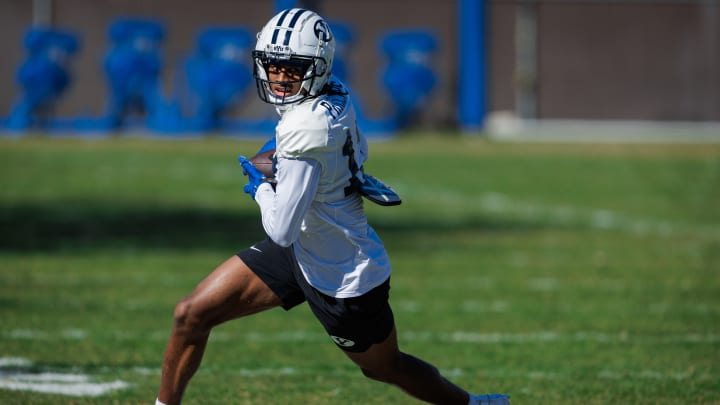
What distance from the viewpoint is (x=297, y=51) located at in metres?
5.47

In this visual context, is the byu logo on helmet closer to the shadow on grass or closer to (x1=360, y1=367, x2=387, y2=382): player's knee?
(x1=360, y1=367, x2=387, y2=382): player's knee

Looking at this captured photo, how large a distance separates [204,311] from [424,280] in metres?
5.93

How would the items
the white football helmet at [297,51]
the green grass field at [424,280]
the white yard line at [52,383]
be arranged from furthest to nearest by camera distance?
1. the green grass field at [424,280]
2. the white yard line at [52,383]
3. the white football helmet at [297,51]

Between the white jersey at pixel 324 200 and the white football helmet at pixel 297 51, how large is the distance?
75 millimetres

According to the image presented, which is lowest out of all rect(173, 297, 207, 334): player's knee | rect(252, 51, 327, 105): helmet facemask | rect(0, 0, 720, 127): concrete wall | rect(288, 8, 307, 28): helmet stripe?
rect(0, 0, 720, 127): concrete wall

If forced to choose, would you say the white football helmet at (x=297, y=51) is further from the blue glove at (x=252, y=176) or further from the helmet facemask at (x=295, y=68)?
the blue glove at (x=252, y=176)

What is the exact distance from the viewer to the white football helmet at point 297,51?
5484mm

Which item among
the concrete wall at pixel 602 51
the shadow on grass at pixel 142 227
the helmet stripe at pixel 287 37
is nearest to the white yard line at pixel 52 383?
the helmet stripe at pixel 287 37

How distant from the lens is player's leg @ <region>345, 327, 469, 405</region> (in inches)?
227

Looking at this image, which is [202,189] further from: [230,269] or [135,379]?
[230,269]

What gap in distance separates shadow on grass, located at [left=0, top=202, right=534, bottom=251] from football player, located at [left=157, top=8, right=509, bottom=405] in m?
7.33

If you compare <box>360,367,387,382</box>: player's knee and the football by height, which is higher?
the football

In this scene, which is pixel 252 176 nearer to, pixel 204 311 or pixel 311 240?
pixel 311 240

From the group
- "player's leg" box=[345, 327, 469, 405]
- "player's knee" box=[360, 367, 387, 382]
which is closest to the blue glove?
"player's leg" box=[345, 327, 469, 405]
